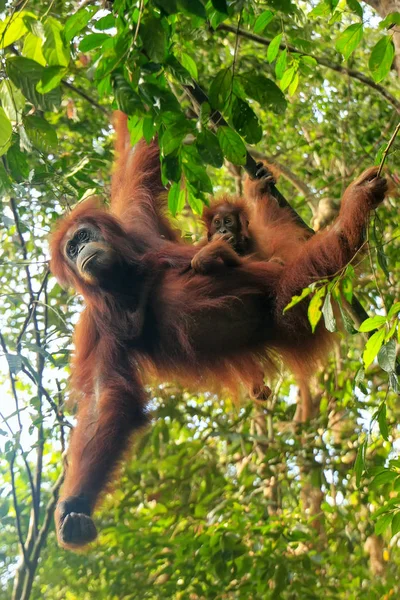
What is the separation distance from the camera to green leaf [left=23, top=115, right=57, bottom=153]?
2.10 meters

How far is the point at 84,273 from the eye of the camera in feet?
11.6

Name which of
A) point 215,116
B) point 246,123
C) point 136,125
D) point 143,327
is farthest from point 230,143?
point 143,327

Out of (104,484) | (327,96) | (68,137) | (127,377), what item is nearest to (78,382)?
(127,377)

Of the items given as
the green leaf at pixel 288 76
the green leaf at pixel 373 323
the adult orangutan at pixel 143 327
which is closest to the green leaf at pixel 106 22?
the green leaf at pixel 288 76

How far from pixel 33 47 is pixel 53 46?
81 millimetres

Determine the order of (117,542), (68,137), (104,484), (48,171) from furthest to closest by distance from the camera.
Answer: (68,137) → (117,542) → (104,484) → (48,171)

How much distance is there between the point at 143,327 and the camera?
3.59 m

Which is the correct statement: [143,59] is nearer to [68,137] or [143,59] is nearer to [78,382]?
[78,382]

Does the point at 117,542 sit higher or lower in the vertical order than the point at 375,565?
higher

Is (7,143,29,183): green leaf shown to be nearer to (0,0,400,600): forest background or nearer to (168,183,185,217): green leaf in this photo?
(0,0,400,600): forest background

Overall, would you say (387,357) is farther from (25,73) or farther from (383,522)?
(25,73)

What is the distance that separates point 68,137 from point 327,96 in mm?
2318

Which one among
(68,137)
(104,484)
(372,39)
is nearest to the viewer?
(104,484)

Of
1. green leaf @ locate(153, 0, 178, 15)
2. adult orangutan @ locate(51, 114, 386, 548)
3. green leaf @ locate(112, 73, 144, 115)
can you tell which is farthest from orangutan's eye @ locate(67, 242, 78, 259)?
green leaf @ locate(153, 0, 178, 15)
